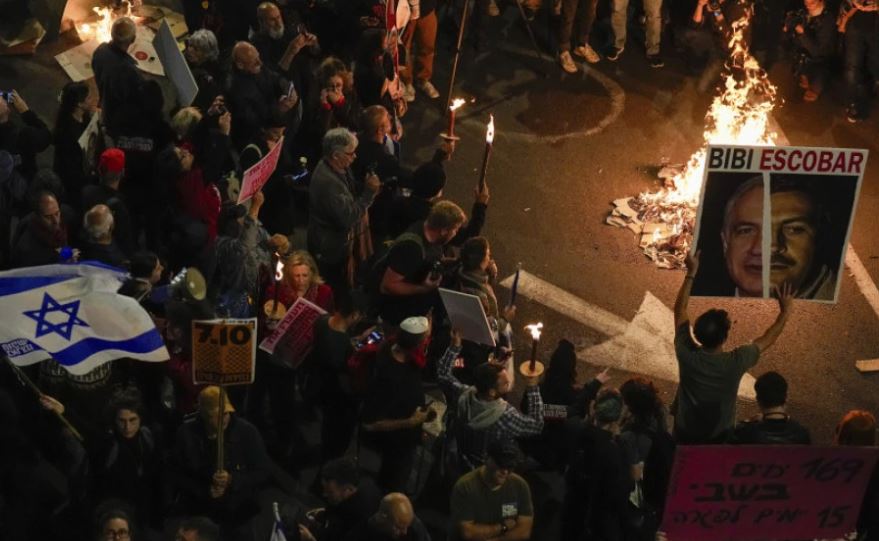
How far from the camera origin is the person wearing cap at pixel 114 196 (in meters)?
10.0

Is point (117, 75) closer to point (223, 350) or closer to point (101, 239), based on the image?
point (101, 239)

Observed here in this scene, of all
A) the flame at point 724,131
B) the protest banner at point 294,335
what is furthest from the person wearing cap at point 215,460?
the flame at point 724,131

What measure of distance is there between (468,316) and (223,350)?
1.97 m

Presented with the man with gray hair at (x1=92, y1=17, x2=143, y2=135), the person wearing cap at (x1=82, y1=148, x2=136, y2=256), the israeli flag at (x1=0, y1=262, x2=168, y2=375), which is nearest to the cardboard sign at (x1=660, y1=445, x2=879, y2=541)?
the israeli flag at (x1=0, y1=262, x2=168, y2=375)

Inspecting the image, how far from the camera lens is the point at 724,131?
47.1 ft

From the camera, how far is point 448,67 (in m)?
15.9

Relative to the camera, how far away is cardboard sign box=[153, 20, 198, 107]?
11.2 m

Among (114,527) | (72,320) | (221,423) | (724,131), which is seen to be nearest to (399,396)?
(221,423)

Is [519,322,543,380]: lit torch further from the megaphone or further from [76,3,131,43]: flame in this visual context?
[76,3,131,43]: flame

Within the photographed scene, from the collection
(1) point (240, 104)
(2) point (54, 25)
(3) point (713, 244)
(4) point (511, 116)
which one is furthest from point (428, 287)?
(2) point (54, 25)

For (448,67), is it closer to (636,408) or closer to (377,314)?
(377,314)

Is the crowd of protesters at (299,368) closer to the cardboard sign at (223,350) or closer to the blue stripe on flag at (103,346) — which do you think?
the cardboard sign at (223,350)

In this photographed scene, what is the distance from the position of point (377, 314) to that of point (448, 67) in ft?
20.5

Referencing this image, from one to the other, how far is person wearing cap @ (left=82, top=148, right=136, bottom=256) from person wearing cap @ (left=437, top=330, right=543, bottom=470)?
9.26 feet
